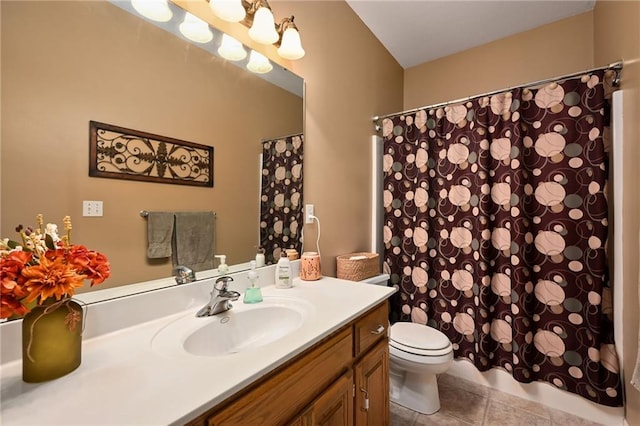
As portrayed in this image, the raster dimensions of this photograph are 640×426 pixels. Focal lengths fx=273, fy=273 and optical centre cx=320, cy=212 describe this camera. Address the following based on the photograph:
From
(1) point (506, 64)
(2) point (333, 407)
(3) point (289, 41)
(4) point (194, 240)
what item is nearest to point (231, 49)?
(3) point (289, 41)

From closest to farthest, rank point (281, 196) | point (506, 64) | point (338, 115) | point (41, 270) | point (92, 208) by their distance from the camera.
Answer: point (41, 270) < point (92, 208) < point (281, 196) < point (338, 115) < point (506, 64)

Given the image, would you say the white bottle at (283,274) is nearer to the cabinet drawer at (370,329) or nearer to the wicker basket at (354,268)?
the cabinet drawer at (370,329)

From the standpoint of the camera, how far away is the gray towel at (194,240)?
1053 mm

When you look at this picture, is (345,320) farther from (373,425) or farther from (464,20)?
(464,20)

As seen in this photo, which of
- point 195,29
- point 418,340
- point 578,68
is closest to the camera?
point 195,29

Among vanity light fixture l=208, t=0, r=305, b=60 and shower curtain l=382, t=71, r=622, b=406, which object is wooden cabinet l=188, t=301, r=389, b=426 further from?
vanity light fixture l=208, t=0, r=305, b=60

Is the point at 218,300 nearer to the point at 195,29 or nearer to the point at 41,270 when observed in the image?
the point at 41,270

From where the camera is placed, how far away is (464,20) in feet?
6.74

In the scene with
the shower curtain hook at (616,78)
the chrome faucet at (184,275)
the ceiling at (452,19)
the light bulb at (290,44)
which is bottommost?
the chrome faucet at (184,275)

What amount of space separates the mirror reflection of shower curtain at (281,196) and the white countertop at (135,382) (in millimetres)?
647

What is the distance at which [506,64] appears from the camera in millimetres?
2246

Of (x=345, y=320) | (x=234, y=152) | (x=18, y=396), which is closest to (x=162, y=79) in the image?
(x=234, y=152)

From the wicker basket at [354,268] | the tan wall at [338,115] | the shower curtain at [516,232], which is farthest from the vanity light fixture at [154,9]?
the shower curtain at [516,232]

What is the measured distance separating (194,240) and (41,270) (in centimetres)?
54
